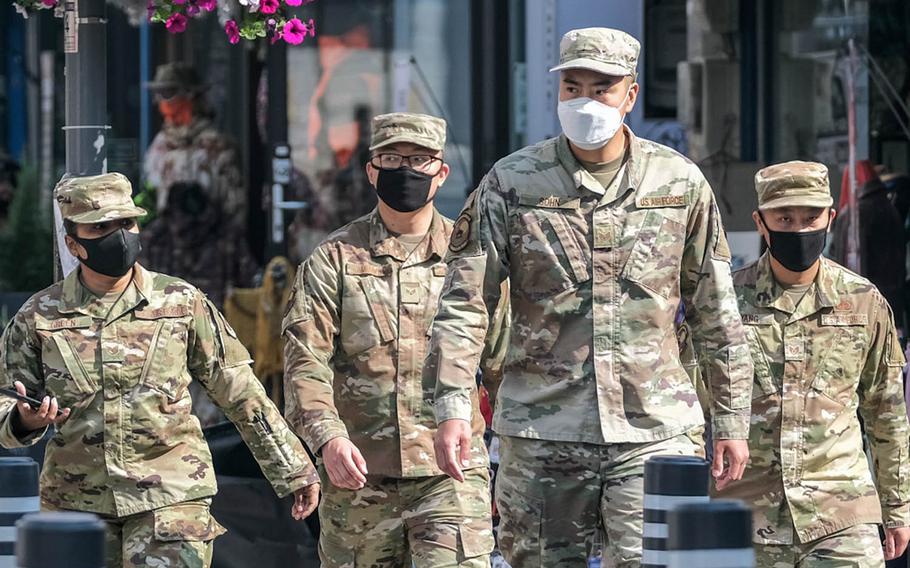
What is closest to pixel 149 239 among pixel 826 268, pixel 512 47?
pixel 512 47

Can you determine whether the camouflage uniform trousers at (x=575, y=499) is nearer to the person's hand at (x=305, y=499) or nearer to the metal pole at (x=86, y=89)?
the person's hand at (x=305, y=499)

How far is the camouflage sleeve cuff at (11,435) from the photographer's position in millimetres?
6406

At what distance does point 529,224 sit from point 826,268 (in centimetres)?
170

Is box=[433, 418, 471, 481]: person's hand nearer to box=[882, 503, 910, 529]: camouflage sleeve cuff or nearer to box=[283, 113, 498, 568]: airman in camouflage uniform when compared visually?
box=[283, 113, 498, 568]: airman in camouflage uniform

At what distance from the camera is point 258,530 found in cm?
855

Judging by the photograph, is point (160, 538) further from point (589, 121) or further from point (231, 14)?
point (231, 14)

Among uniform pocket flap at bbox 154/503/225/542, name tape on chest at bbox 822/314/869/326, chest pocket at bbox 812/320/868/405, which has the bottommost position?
uniform pocket flap at bbox 154/503/225/542

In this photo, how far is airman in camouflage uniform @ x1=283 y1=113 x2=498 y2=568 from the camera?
270 inches

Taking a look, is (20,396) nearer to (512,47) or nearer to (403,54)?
(512,47)

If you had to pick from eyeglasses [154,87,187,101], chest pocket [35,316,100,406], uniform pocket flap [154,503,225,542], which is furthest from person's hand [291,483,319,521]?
eyeglasses [154,87,187,101]

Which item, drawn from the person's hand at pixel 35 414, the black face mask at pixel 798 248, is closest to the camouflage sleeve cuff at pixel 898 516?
the black face mask at pixel 798 248

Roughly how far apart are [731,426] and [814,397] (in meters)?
1.09

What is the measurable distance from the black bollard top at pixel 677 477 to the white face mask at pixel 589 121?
961 millimetres

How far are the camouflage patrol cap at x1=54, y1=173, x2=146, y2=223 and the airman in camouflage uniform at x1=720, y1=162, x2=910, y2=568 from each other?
2123mm
